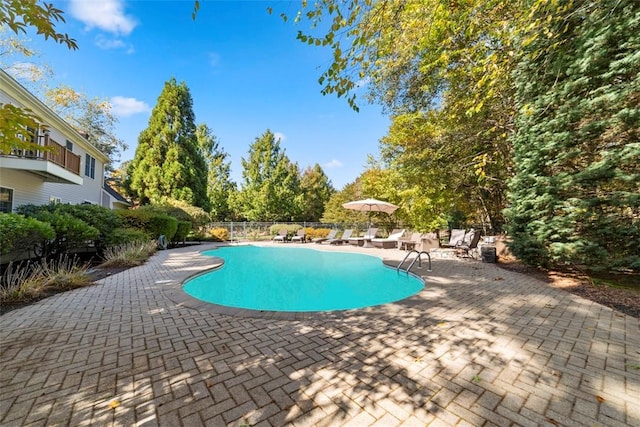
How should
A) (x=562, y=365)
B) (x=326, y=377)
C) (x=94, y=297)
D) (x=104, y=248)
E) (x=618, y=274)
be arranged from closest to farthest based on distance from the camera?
(x=326, y=377), (x=562, y=365), (x=94, y=297), (x=618, y=274), (x=104, y=248)

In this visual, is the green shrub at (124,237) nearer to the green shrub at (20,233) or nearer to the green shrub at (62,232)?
the green shrub at (62,232)

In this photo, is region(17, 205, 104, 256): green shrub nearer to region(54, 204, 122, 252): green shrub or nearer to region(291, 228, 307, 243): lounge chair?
region(54, 204, 122, 252): green shrub

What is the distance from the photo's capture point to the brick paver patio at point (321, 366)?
6.13 feet

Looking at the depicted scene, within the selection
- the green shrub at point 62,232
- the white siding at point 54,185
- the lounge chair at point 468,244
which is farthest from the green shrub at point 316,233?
the green shrub at point 62,232

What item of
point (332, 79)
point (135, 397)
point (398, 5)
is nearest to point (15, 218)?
point (135, 397)

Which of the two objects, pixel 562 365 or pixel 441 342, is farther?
pixel 441 342

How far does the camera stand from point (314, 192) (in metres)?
31.3

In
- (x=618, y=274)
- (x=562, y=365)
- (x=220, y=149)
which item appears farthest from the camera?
(x=220, y=149)

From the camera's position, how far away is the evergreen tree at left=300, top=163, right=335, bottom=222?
98.0 feet

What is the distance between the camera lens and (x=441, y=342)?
118 inches

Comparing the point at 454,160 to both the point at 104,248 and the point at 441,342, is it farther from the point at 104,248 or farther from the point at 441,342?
the point at 104,248

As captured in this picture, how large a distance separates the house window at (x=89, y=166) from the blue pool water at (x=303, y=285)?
938 centimetres

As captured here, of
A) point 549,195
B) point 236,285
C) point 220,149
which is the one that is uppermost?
point 220,149

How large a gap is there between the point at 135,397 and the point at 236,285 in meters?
5.23
